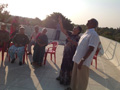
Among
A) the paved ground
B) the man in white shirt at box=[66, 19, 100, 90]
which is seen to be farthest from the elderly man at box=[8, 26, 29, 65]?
the man in white shirt at box=[66, 19, 100, 90]

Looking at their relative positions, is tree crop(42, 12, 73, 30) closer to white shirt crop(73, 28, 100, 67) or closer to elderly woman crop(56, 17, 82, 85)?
elderly woman crop(56, 17, 82, 85)

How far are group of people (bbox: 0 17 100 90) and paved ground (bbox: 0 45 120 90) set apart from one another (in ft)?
0.83

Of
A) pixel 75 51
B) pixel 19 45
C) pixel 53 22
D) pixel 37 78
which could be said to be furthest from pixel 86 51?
pixel 53 22

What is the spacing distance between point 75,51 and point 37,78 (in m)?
1.27

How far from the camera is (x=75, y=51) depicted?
3084 mm

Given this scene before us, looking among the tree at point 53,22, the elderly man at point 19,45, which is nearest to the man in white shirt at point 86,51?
the elderly man at point 19,45

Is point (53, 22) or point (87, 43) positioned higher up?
point (53, 22)

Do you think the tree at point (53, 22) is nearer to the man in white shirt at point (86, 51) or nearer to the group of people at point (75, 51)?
the group of people at point (75, 51)

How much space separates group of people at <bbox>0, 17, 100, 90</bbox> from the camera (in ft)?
7.36

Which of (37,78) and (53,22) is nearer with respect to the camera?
(37,78)

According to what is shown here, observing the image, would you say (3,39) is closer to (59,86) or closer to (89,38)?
(59,86)

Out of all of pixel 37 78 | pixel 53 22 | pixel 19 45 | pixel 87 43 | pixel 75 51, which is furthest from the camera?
pixel 53 22

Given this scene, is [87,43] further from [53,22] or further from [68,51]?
[53,22]

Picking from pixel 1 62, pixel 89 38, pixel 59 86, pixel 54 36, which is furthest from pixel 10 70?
pixel 54 36
